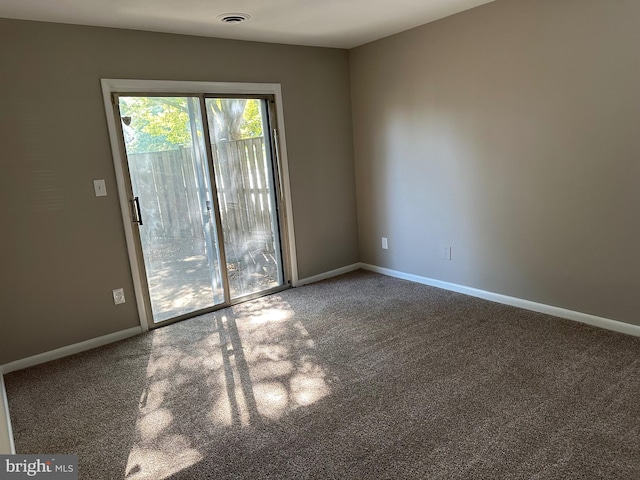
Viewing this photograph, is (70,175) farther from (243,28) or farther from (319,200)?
(319,200)

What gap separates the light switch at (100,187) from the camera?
10.7ft

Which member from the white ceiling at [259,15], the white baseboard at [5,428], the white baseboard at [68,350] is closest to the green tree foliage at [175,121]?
the white ceiling at [259,15]

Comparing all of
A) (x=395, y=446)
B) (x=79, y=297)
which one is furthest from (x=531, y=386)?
(x=79, y=297)

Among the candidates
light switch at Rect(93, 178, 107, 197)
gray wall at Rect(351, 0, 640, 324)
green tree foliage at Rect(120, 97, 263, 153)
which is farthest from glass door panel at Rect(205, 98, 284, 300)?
gray wall at Rect(351, 0, 640, 324)

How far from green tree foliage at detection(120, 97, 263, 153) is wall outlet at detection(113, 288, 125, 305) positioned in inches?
43.4

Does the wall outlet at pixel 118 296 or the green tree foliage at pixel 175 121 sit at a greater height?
the green tree foliage at pixel 175 121

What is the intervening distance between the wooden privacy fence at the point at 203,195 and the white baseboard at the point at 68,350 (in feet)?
2.54

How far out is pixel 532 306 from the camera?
3.47 m

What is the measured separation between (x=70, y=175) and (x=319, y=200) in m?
2.29

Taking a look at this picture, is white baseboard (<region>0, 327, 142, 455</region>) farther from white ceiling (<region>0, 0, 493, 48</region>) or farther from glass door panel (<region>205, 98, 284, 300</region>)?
white ceiling (<region>0, 0, 493, 48</region>)

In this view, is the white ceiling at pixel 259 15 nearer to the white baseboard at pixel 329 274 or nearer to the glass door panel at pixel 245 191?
the glass door panel at pixel 245 191

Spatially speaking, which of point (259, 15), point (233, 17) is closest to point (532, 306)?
point (259, 15)

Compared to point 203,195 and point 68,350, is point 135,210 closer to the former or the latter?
point 203,195

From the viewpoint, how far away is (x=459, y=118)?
12.1 ft
